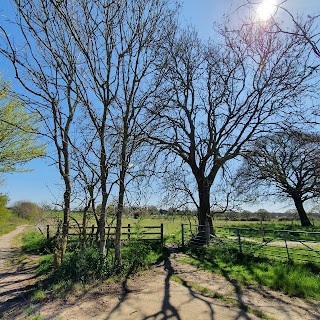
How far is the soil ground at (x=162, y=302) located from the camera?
201 inches

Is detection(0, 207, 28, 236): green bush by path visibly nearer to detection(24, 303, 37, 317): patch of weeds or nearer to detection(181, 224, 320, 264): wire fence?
detection(181, 224, 320, 264): wire fence

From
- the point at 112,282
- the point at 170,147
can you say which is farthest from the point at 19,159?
the point at 112,282

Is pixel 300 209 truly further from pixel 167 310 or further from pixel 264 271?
pixel 167 310

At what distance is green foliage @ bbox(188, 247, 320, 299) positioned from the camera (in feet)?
20.8

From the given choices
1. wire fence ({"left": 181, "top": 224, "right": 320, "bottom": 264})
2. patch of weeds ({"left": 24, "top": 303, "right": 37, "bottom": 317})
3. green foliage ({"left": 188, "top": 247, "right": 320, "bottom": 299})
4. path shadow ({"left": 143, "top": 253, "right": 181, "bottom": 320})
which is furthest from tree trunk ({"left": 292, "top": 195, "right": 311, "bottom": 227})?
patch of weeds ({"left": 24, "top": 303, "right": 37, "bottom": 317})

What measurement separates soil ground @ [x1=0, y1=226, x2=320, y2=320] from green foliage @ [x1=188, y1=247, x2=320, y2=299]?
0.39 meters

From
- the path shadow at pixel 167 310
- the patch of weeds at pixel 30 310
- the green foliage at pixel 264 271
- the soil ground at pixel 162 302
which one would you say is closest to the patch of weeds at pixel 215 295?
the soil ground at pixel 162 302

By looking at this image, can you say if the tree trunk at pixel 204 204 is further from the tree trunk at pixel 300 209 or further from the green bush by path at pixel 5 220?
the tree trunk at pixel 300 209

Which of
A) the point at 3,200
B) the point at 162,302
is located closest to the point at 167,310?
the point at 162,302

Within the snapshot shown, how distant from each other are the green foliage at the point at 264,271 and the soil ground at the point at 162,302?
15.3 inches

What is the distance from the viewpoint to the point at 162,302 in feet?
19.0

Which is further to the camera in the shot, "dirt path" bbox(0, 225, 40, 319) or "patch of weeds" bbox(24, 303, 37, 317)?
"dirt path" bbox(0, 225, 40, 319)

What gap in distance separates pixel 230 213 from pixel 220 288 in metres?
7.21

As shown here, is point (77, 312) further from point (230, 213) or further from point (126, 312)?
point (230, 213)
